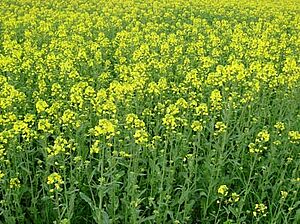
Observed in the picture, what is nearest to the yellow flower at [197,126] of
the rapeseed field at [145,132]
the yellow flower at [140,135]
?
the rapeseed field at [145,132]

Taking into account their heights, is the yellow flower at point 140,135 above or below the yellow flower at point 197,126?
above

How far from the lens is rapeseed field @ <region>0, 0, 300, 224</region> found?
167 inches

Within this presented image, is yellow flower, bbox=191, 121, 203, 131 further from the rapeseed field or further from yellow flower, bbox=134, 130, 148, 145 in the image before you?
yellow flower, bbox=134, 130, 148, 145

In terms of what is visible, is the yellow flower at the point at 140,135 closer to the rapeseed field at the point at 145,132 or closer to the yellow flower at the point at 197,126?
the rapeseed field at the point at 145,132

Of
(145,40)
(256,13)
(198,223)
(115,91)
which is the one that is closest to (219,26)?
(145,40)

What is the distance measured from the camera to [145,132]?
4.23m

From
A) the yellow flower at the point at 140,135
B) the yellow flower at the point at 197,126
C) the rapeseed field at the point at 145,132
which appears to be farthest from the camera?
the yellow flower at the point at 197,126

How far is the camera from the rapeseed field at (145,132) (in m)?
4.23

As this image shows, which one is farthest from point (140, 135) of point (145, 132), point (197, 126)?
point (197, 126)

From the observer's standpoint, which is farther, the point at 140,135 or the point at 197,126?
the point at 197,126

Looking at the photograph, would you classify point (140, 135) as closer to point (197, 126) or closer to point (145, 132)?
point (145, 132)

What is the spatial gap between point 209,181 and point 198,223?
0.48m

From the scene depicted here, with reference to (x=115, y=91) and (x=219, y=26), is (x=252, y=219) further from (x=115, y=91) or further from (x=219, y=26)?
(x=219, y=26)

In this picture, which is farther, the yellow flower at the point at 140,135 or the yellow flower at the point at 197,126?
the yellow flower at the point at 197,126
